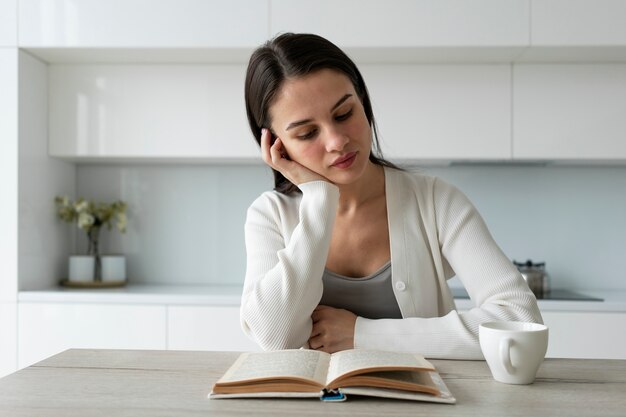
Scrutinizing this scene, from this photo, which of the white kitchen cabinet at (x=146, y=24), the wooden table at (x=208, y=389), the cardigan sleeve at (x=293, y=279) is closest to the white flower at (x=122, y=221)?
the white kitchen cabinet at (x=146, y=24)

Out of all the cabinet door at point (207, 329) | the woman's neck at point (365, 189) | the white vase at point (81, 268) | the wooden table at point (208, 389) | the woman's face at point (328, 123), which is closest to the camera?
the wooden table at point (208, 389)

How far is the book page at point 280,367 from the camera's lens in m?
1.02

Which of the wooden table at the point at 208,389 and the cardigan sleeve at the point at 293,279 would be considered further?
the cardigan sleeve at the point at 293,279

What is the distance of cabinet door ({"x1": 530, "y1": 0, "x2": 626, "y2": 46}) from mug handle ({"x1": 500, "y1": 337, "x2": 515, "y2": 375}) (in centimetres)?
207

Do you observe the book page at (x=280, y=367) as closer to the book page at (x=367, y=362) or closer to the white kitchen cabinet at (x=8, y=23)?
the book page at (x=367, y=362)

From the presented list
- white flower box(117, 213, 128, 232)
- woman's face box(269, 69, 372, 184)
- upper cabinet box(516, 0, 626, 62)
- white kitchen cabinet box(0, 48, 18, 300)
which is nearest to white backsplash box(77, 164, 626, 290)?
white flower box(117, 213, 128, 232)

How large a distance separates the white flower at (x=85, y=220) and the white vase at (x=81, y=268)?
14 cm

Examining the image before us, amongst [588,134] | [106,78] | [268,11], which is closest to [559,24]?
[588,134]

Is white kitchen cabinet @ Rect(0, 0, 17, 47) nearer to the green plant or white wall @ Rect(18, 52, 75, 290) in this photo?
white wall @ Rect(18, 52, 75, 290)

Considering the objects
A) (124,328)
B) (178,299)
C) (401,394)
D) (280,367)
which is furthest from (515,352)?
(124,328)

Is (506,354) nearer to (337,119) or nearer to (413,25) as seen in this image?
(337,119)

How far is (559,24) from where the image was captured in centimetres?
288

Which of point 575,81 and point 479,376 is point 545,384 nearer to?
point 479,376

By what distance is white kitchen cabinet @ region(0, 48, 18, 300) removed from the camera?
2.97 m
